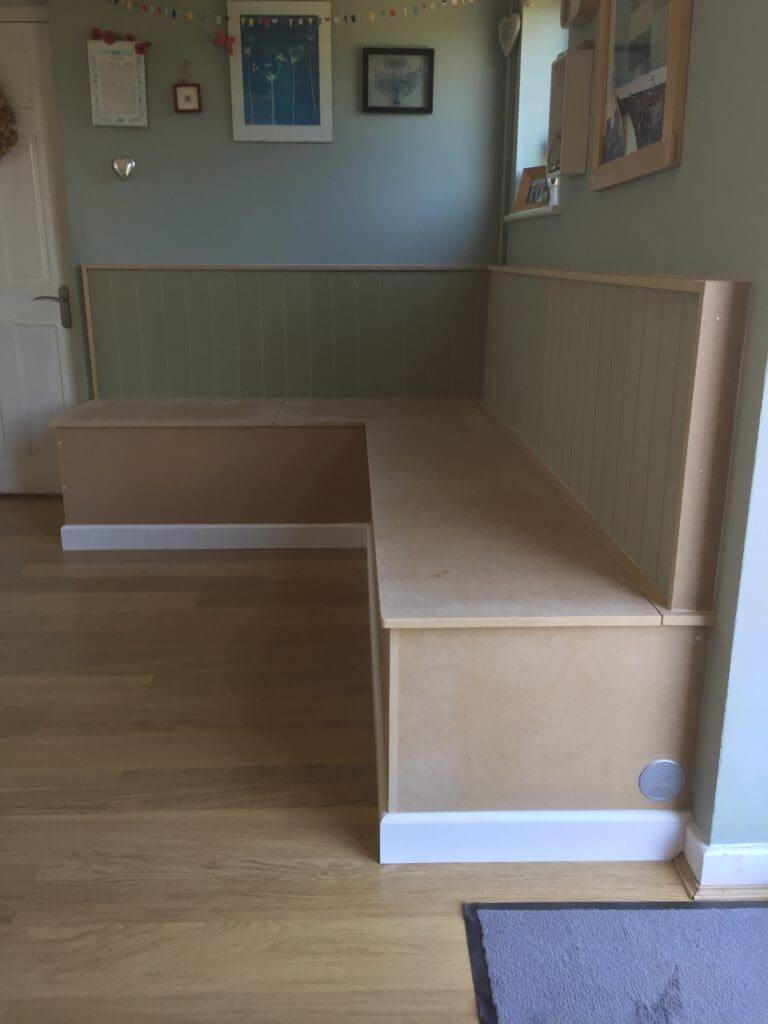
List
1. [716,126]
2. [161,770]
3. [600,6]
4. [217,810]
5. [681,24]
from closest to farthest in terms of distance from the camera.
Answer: [716,126]
[681,24]
[217,810]
[161,770]
[600,6]

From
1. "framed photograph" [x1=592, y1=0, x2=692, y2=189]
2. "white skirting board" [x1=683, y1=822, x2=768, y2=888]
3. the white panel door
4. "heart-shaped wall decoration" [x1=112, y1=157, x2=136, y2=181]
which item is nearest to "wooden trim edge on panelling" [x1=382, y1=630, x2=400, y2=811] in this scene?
"white skirting board" [x1=683, y1=822, x2=768, y2=888]

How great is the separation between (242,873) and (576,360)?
1.46 metres

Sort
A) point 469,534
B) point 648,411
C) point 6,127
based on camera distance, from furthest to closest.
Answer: point 6,127
point 469,534
point 648,411

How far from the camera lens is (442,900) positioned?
5.16 ft

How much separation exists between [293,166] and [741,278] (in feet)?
8.37

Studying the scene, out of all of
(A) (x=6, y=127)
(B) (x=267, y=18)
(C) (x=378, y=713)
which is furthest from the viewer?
(A) (x=6, y=127)

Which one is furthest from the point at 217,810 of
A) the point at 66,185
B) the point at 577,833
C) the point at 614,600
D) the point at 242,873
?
the point at 66,185

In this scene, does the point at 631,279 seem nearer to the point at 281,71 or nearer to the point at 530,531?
the point at 530,531

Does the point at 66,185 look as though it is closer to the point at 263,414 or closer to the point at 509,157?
the point at 263,414

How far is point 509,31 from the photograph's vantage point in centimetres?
320

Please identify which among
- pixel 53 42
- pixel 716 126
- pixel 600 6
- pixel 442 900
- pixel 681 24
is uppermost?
pixel 53 42

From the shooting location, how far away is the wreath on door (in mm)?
3564

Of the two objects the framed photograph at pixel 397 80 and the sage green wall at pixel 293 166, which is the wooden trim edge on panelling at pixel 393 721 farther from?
the framed photograph at pixel 397 80

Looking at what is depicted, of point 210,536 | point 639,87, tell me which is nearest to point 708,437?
point 639,87
